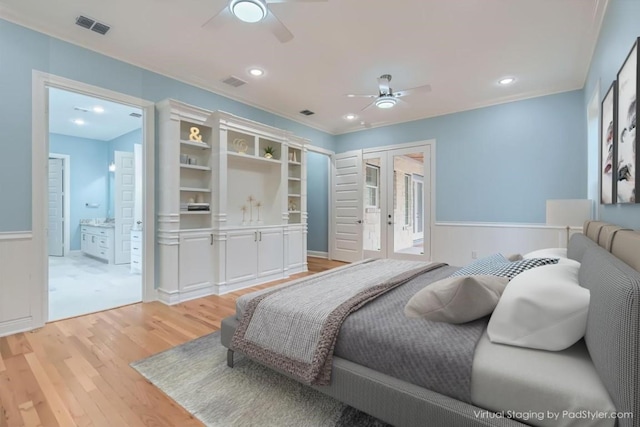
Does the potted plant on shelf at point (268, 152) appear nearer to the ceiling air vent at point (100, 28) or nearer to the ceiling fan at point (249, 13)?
the ceiling air vent at point (100, 28)

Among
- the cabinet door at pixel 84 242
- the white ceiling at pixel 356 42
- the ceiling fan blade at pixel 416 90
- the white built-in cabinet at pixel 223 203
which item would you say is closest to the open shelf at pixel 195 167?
the white built-in cabinet at pixel 223 203

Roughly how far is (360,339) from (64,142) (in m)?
8.34

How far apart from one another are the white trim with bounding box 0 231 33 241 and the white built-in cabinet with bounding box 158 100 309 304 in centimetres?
113

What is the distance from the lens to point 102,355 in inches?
88.1

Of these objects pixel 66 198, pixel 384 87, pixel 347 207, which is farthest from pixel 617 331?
pixel 66 198

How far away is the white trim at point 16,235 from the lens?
260 cm

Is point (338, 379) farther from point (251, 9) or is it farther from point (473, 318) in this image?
point (251, 9)

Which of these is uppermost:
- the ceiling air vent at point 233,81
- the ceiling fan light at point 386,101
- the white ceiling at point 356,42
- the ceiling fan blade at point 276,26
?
the ceiling air vent at point 233,81

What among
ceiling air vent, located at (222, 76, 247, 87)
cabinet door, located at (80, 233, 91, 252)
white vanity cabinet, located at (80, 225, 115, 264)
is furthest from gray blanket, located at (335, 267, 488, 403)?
cabinet door, located at (80, 233, 91, 252)

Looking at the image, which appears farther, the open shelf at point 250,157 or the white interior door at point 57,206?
the white interior door at point 57,206

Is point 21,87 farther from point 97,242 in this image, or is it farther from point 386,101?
point 97,242

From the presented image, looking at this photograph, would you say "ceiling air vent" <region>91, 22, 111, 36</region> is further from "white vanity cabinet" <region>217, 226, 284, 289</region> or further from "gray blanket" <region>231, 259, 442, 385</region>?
"gray blanket" <region>231, 259, 442, 385</region>

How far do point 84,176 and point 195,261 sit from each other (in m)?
5.46

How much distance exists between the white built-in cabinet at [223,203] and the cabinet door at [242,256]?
0.05 feet
